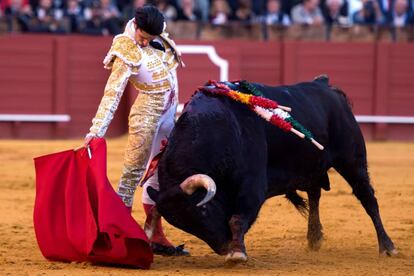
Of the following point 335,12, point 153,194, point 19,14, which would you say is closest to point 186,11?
point 335,12

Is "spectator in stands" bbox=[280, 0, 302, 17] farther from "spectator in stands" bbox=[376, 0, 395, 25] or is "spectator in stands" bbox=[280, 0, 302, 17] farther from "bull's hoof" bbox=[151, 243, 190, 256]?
"bull's hoof" bbox=[151, 243, 190, 256]

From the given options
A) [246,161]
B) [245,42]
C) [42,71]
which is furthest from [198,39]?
[246,161]

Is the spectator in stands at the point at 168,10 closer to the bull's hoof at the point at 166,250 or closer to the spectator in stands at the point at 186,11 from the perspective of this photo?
the spectator in stands at the point at 186,11

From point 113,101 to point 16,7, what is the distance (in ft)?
22.7

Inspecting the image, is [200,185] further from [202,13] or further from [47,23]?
[202,13]

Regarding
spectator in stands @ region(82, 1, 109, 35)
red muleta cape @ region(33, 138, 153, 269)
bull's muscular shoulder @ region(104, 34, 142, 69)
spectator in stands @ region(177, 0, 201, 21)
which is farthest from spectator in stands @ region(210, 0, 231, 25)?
red muleta cape @ region(33, 138, 153, 269)

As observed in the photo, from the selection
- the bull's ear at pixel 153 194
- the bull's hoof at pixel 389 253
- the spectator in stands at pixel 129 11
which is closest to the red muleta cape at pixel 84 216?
the bull's ear at pixel 153 194

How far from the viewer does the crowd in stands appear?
11.6 meters

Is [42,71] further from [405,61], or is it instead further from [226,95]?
[226,95]

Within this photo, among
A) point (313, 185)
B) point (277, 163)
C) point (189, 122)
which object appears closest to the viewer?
point (189, 122)

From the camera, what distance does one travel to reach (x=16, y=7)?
11.6 metres

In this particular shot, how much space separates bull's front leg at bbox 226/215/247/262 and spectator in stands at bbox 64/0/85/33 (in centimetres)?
742

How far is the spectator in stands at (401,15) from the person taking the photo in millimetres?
12242

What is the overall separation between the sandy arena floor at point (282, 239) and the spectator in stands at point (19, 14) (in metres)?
2.65
